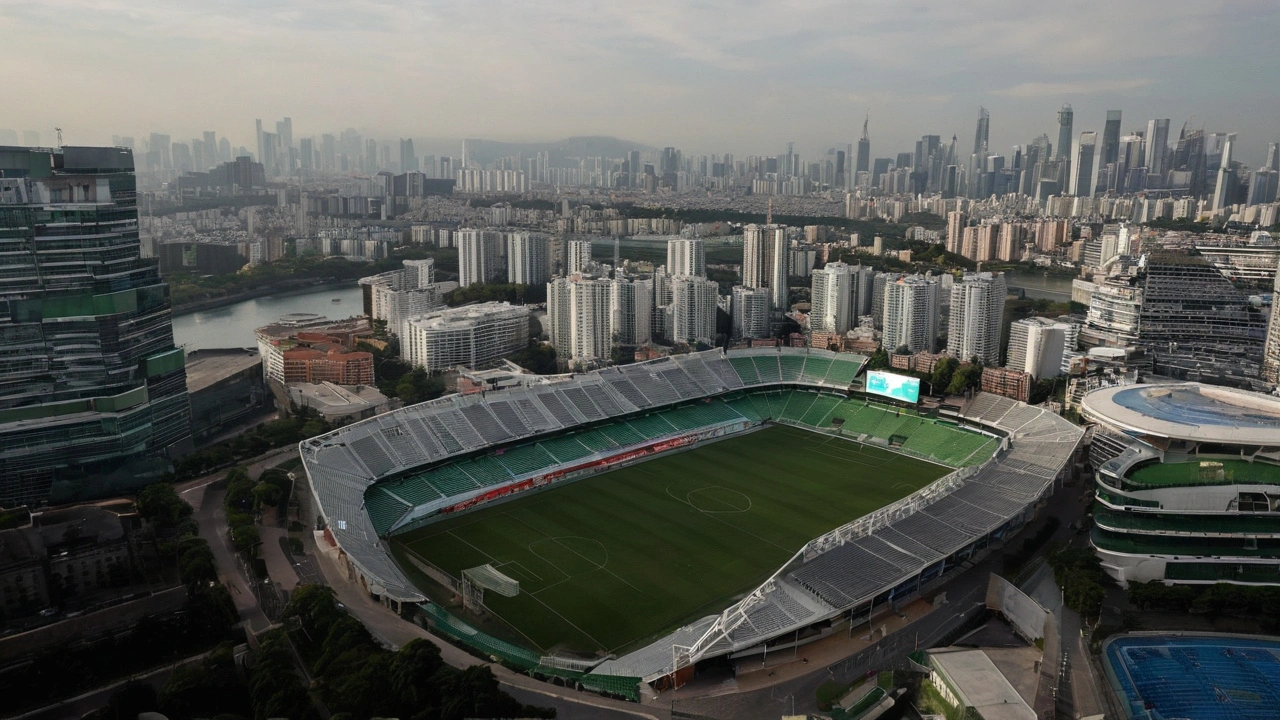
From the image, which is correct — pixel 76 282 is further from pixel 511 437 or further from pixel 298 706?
pixel 298 706

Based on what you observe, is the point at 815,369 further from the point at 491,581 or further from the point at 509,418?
the point at 491,581

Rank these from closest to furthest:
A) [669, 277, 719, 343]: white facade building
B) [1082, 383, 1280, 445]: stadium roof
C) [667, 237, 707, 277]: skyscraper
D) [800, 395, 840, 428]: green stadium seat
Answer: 1. [1082, 383, 1280, 445]: stadium roof
2. [800, 395, 840, 428]: green stadium seat
3. [669, 277, 719, 343]: white facade building
4. [667, 237, 707, 277]: skyscraper

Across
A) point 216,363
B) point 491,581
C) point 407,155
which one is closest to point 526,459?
point 491,581

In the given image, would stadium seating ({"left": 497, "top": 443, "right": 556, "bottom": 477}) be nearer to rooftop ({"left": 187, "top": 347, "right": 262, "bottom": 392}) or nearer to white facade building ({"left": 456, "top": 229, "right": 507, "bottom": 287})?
rooftop ({"left": 187, "top": 347, "right": 262, "bottom": 392})

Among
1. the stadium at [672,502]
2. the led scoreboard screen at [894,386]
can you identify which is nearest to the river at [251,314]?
the stadium at [672,502]

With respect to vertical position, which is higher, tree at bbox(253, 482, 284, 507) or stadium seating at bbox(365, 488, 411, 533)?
tree at bbox(253, 482, 284, 507)

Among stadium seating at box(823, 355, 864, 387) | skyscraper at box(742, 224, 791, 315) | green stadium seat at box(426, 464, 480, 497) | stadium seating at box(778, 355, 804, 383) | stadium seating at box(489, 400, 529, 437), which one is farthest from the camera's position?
skyscraper at box(742, 224, 791, 315)

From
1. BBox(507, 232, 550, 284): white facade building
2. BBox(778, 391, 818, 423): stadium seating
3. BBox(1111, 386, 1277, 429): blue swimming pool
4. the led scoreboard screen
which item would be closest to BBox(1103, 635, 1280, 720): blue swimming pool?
BBox(1111, 386, 1277, 429): blue swimming pool

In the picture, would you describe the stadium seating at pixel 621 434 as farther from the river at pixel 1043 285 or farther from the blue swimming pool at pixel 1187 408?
the river at pixel 1043 285
